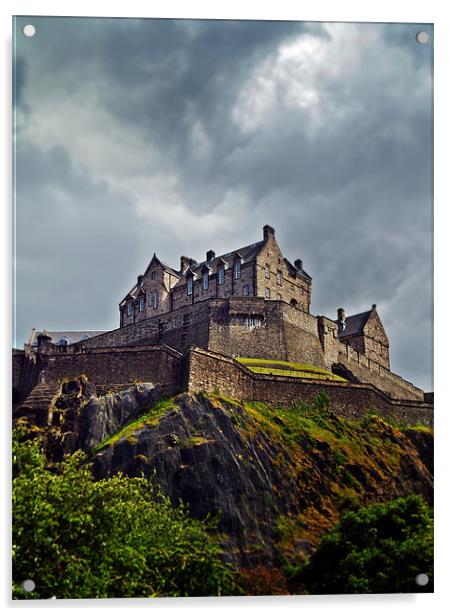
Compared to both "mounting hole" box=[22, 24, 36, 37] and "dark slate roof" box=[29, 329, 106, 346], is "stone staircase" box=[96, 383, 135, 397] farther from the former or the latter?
"mounting hole" box=[22, 24, 36, 37]

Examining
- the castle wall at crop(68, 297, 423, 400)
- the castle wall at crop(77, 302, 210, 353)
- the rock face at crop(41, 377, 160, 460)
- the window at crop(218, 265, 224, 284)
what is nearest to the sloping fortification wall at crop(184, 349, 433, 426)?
the rock face at crop(41, 377, 160, 460)

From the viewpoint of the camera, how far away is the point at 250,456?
46.7 ft

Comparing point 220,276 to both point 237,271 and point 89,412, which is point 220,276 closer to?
point 237,271

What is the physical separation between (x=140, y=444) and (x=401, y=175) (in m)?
6.30

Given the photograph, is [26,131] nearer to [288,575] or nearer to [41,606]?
[41,606]

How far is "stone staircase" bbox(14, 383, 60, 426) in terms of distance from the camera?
13048mm

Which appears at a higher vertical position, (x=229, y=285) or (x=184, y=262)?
(x=229, y=285)

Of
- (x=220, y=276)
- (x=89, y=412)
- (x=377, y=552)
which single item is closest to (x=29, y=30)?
(x=89, y=412)

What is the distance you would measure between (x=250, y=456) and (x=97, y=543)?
3.62 m

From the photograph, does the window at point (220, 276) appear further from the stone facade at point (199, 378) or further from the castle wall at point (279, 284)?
the stone facade at point (199, 378)

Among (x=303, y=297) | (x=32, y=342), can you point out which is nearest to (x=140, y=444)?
(x=32, y=342)

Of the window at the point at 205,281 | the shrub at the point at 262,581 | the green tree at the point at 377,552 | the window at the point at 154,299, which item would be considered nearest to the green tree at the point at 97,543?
the shrub at the point at 262,581

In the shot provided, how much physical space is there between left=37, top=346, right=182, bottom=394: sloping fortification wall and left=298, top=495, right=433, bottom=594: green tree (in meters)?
5.58

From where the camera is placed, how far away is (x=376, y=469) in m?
14.3
